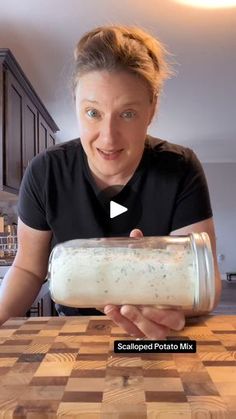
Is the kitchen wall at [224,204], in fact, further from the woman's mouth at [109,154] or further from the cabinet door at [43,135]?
the woman's mouth at [109,154]

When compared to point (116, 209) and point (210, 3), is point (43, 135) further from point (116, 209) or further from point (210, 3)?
point (116, 209)

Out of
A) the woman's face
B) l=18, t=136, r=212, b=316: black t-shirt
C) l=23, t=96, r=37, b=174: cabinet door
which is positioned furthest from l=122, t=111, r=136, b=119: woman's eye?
l=23, t=96, r=37, b=174: cabinet door

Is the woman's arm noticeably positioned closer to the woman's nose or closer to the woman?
the woman

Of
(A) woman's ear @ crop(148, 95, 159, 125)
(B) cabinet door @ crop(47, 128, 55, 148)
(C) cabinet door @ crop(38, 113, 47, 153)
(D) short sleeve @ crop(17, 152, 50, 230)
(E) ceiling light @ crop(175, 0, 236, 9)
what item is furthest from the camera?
(B) cabinet door @ crop(47, 128, 55, 148)

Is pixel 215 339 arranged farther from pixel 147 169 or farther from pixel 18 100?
pixel 18 100

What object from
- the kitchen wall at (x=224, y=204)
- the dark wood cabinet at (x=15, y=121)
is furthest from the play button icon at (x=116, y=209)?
the kitchen wall at (x=224, y=204)

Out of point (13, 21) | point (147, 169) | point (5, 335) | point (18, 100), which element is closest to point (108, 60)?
point (147, 169)
